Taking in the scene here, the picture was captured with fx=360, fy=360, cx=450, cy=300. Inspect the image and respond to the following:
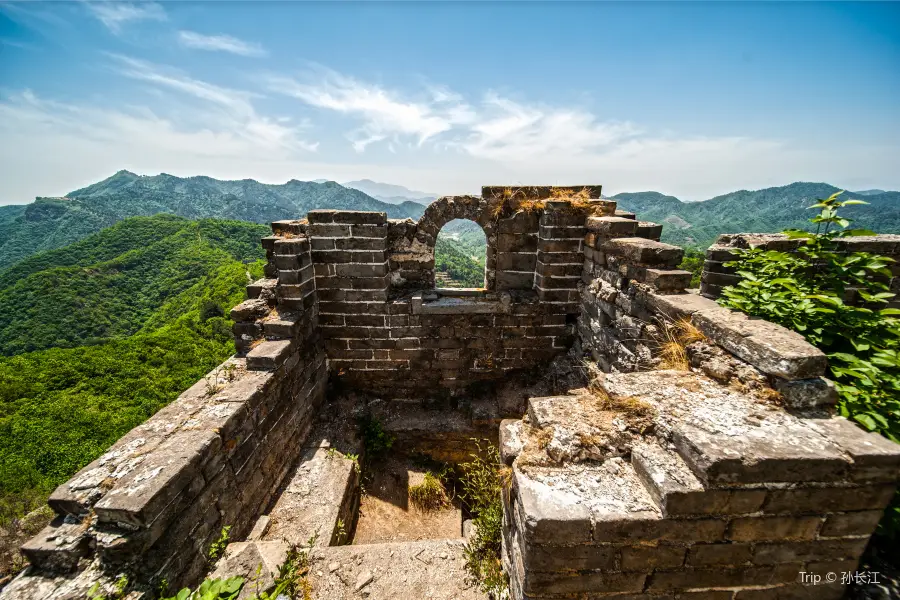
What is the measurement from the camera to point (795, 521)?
188 cm

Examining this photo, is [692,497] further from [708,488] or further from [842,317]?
[842,317]

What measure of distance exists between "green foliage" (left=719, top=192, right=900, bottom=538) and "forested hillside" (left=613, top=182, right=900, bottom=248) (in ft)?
197

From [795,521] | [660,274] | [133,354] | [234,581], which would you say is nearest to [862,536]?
[795,521]

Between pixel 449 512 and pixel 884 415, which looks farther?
pixel 449 512

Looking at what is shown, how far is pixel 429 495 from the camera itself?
15.6ft

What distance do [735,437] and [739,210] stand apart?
97352 millimetres

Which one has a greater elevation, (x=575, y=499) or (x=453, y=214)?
(x=453, y=214)

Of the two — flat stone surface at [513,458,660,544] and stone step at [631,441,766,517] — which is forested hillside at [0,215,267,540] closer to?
flat stone surface at [513,458,660,544]

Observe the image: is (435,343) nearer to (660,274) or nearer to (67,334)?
(660,274)

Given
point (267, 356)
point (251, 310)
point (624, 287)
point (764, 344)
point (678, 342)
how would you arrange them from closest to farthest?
point (764, 344) → point (678, 342) → point (267, 356) → point (624, 287) → point (251, 310)

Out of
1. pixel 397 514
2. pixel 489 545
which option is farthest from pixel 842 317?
pixel 397 514

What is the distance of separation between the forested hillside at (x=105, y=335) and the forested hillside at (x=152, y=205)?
27.0 metres

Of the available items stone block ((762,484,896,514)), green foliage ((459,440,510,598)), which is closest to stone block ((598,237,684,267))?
stone block ((762,484,896,514))

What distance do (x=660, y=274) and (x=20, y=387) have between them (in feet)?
65.8
